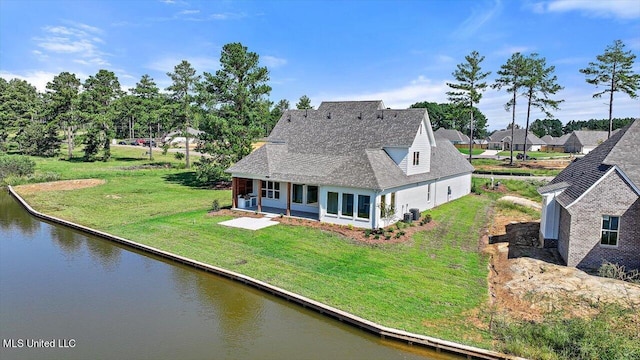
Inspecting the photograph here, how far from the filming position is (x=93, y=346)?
37.8ft

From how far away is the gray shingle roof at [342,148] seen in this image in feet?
80.6

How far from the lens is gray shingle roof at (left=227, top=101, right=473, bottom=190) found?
24.6m

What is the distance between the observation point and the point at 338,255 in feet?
62.2

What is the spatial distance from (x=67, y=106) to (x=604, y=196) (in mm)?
65457

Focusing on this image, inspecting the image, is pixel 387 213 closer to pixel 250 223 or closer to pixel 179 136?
pixel 250 223

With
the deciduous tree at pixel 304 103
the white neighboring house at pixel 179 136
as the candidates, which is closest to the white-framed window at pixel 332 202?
the white neighboring house at pixel 179 136

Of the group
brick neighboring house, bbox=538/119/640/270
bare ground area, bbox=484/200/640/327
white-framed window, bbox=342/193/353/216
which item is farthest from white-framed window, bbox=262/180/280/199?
brick neighboring house, bbox=538/119/640/270

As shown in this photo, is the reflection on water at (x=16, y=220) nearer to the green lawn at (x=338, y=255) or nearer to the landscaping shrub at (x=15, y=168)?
the green lawn at (x=338, y=255)

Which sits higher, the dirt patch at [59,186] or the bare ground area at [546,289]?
the dirt patch at [59,186]

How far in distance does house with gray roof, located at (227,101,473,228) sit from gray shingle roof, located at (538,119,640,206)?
8.40 meters

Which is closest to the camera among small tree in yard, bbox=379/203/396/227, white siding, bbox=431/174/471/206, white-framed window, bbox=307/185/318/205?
small tree in yard, bbox=379/203/396/227

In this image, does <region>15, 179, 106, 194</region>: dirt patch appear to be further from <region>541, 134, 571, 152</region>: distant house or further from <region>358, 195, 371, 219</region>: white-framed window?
<region>541, 134, 571, 152</region>: distant house

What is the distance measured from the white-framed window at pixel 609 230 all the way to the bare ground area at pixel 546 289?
183 cm

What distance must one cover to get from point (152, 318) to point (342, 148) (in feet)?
58.6
